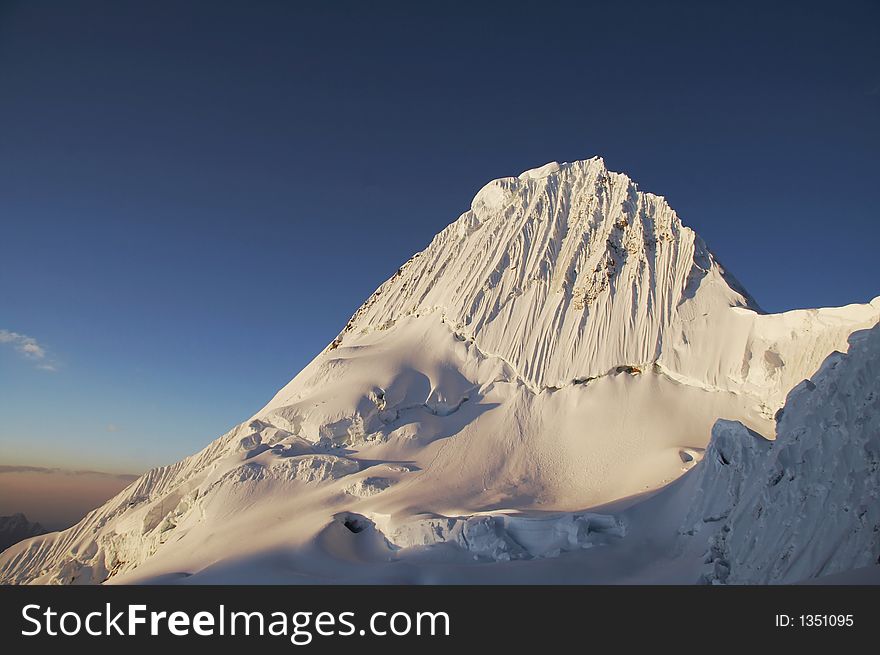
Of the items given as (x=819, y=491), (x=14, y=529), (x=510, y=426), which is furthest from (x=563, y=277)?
(x=14, y=529)

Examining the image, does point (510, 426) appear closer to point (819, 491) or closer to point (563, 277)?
point (563, 277)

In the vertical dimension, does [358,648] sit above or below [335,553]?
below

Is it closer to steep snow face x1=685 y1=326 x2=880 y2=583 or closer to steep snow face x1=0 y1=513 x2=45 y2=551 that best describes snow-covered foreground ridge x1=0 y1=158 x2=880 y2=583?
steep snow face x1=685 y1=326 x2=880 y2=583

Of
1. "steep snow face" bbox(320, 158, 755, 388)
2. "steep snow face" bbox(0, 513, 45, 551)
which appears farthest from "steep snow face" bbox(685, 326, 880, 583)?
"steep snow face" bbox(0, 513, 45, 551)

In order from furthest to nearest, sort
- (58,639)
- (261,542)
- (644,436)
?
(644,436) < (261,542) < (58,639)

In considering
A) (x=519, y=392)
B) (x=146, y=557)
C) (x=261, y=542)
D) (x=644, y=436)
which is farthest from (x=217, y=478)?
(x=644, y=436)

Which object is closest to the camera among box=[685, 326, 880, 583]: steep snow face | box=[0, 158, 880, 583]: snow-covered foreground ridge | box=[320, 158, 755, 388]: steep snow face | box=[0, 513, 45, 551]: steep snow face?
box=[685, 326, 880, 583]: steep snow face

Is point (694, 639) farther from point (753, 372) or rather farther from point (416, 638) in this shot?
point (753, 372)
